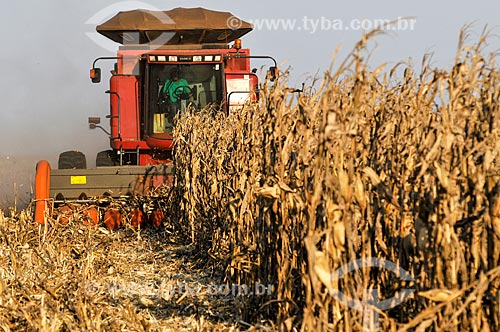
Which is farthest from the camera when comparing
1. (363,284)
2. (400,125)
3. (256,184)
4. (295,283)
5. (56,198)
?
(56,198)

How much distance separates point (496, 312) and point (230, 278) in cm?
248

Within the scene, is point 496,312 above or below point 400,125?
below

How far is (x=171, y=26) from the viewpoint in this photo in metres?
10.8

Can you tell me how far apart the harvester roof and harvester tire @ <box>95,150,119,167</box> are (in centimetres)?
165

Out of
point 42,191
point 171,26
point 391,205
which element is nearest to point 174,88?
point 171,26

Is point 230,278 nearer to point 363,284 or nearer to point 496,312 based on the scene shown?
point 363,284

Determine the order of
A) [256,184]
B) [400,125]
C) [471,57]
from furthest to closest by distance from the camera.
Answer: [256,184] < [400,125] < [471,57]

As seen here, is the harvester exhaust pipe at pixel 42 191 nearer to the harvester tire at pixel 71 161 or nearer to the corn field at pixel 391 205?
the harvester tire at pixel 71 161

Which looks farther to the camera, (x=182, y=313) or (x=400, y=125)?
(x=182, y=313)

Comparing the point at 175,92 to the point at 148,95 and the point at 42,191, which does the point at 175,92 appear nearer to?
the point at 148,95

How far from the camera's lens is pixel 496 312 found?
10.0 feet

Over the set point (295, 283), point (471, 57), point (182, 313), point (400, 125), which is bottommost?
point (182, 313)

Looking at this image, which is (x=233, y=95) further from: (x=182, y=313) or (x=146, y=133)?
(x=182, y=313)

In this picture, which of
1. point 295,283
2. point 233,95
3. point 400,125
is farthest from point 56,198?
point 400,125
